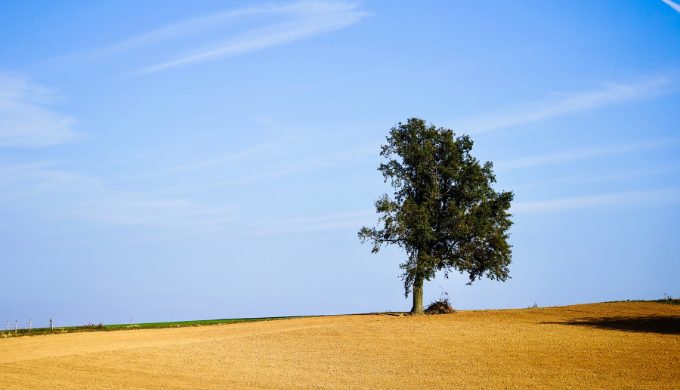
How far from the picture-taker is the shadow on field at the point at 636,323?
3792 cm

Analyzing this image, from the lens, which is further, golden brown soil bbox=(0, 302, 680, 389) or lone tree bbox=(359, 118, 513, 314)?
lone tree bbox=(359, 118, 513, 314)

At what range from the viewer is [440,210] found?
5272 cm

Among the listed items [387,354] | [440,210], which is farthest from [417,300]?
[387,354]

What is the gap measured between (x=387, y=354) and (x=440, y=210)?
20.3 meters

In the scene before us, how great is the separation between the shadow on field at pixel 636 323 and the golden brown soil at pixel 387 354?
6 cm

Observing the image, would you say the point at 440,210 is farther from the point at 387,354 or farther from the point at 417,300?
the point at 387,354

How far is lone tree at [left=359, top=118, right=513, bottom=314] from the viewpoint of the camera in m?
51.2

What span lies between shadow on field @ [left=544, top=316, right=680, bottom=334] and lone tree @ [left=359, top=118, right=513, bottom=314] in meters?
9.76

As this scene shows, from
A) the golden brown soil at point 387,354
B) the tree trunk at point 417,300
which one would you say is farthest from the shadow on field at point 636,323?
the tree trunk at point 417,300

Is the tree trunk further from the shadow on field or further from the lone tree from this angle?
the shadow on field

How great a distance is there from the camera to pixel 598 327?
40.0 metres

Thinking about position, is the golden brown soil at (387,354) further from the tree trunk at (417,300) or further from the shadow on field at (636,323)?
the tree trunk at (417,300)

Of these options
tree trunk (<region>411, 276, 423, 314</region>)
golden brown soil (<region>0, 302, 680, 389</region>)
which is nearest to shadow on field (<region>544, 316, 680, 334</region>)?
golden brown soil (<region>0, 302, 680, 389</region>)

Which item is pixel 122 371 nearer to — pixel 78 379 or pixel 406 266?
pixel 78 379
